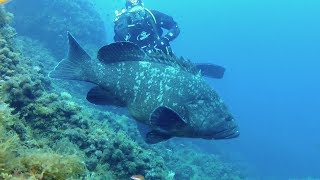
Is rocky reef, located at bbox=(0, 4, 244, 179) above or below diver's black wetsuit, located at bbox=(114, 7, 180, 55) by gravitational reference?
below

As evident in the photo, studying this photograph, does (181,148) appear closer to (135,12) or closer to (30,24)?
(30,24)

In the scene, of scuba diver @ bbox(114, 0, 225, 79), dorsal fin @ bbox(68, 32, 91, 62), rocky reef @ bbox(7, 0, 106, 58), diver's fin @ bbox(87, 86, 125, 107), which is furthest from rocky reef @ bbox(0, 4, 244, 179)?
rocky reef @ bbox(7, 0, 106, 58)

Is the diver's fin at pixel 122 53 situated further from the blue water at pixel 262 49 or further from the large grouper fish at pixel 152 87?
the blue water at pixel 262 49

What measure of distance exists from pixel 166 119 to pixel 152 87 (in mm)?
650

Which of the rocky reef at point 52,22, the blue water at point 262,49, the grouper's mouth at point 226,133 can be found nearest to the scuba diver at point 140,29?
the grouper's mouth at point 226,133

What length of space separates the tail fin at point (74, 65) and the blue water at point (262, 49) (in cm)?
7168

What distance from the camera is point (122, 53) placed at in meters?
5.03

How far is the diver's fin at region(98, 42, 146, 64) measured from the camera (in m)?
5.00

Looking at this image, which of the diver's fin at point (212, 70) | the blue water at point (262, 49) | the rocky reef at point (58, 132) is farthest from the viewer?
the blue water at point (262, 49)

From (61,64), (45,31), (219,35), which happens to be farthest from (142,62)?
(219,35)

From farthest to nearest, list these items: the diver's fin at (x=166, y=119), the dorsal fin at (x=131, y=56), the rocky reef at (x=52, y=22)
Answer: the rocky reef at (x=52, y=22) < the dorsal fin at (x=131, y=56) < the diver's fin at (x=166, y=119)

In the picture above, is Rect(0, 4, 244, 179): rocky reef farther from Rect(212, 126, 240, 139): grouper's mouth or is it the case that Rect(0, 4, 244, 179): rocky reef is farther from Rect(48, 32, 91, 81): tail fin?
Rect(212, 126, 240, 139): grouper's mouth

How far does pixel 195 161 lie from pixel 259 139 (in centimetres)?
3233

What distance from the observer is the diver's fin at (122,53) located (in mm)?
5004
